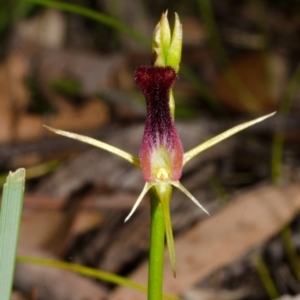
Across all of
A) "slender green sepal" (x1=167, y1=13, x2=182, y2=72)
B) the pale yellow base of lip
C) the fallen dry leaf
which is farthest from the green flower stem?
the fallen dry leaf

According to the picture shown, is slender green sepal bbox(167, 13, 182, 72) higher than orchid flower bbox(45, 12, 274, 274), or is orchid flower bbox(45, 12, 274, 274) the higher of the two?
slender green sepal bbox(167, 13, 182, 72)

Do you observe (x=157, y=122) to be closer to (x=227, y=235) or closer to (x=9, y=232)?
(x=9, y=232)

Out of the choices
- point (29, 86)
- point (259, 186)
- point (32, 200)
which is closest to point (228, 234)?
point (259, 186)

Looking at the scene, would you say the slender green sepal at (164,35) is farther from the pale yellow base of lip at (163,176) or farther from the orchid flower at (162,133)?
the pale yellow base of lip at (163,176)

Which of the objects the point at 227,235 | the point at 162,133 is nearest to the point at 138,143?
the point at 227,235

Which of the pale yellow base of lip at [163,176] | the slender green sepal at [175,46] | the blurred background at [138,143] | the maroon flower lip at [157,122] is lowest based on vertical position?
the pale yellow base of lip at [163,176]

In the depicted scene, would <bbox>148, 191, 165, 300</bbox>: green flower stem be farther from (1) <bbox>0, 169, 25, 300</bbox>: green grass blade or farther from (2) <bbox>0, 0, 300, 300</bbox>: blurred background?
(2) <bbox>0, 0, 300, 300</bbox>: blurred background

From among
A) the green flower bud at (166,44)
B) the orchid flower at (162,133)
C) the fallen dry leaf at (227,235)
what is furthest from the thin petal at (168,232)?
the fallen dry leaf at (227,235)
